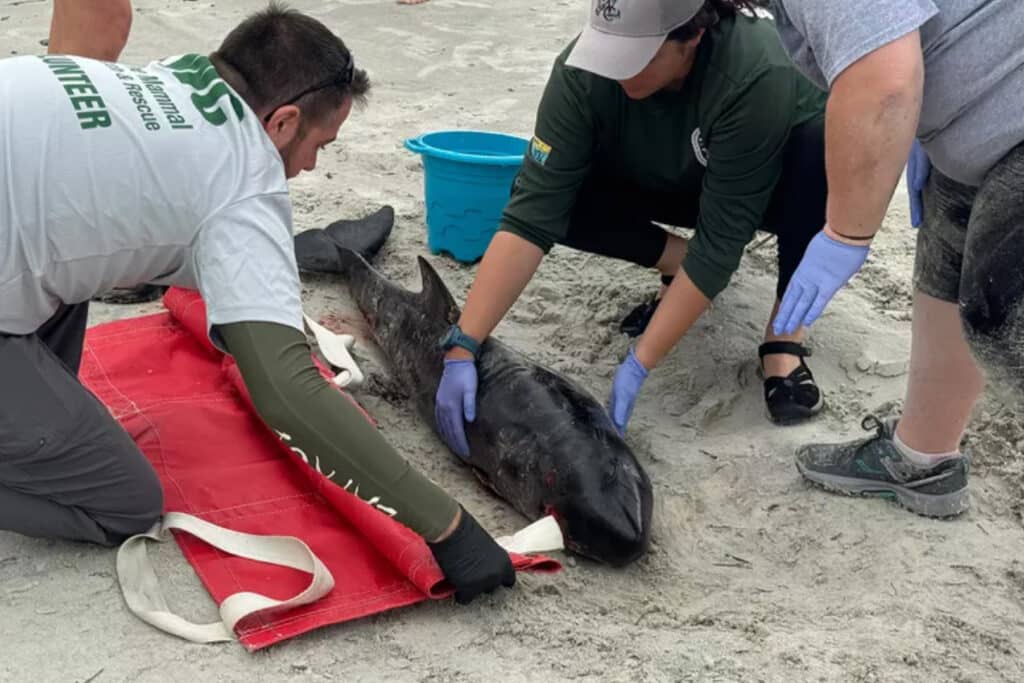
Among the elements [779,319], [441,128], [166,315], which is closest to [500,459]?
[779,319]

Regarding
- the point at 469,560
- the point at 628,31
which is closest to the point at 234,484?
the point at 469,560

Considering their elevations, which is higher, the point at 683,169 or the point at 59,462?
the point at 683,169

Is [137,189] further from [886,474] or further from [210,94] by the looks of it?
[886,474]

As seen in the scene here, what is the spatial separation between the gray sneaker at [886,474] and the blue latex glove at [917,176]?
2.09ft

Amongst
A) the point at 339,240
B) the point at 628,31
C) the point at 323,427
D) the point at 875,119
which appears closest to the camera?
the point at 875,119

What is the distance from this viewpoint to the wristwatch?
3283 millimetres

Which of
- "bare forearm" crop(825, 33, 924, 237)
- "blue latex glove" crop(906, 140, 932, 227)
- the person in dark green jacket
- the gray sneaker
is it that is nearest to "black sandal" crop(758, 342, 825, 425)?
the person in dark green jacket

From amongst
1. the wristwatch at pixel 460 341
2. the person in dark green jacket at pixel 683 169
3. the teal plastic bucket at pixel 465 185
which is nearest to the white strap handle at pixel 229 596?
the person in dark green jacket at pixel 683 169

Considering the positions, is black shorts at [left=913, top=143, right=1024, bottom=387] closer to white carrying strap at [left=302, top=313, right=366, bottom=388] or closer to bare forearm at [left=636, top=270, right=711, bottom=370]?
bare forearm at [left=636, top=270, right=711, bottom=370]

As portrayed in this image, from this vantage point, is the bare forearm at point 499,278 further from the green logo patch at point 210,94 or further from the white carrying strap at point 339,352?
the green logo patch at point 210,94

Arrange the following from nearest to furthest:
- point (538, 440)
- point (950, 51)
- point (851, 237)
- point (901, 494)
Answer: point (950, 51)
point (851, 237)
point (901, 494)
point (538, 440)

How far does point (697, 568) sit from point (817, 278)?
2.99 ft

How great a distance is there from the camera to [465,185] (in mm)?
4219

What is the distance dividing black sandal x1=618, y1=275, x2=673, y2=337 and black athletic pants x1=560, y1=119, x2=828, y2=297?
8.0 inches
